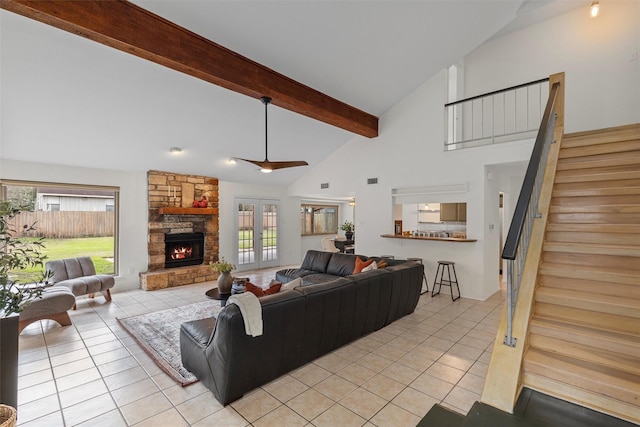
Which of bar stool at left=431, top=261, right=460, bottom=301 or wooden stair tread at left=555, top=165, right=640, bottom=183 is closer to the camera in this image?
wooden stair tread at left=555, top=165, right=640, bottom=183

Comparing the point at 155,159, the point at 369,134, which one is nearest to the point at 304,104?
the point at 369,134

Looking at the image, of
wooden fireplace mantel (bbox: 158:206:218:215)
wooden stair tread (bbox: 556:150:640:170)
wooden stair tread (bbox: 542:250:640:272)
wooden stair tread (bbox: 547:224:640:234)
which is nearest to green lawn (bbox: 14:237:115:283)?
wooden fireplace mantel (bbox: 158:206:218:215)

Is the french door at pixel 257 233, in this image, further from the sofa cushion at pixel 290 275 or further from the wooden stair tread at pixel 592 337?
the wooden stair tread at pixel 592 337

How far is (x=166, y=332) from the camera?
3883 mm

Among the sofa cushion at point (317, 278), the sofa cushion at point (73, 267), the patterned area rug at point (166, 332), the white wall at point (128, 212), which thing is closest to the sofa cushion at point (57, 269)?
the sofa cushion at point (73, 267)

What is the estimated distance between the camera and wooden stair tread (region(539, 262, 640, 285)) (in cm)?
236

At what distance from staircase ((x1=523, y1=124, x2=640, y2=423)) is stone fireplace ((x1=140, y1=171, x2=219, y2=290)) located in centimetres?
626

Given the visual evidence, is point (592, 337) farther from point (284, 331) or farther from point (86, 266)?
point (86, 266)

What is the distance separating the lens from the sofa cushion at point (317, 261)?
5.83 m

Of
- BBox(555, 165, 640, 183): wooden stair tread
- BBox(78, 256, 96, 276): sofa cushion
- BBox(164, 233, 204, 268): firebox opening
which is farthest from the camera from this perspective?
BBox(164, 233, 204, 268): firebox opening

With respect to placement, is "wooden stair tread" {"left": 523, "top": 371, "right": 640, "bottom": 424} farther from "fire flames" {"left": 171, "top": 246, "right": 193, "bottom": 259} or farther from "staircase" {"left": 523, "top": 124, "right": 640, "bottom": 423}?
"fire flames" {"left": 171, "top": 246, "right": 193, "bottom": 259}

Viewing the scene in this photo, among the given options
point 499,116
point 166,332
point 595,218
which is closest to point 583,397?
point 595,218

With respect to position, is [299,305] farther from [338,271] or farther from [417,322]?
[338,271]

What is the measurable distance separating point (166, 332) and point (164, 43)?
3.41 metres
